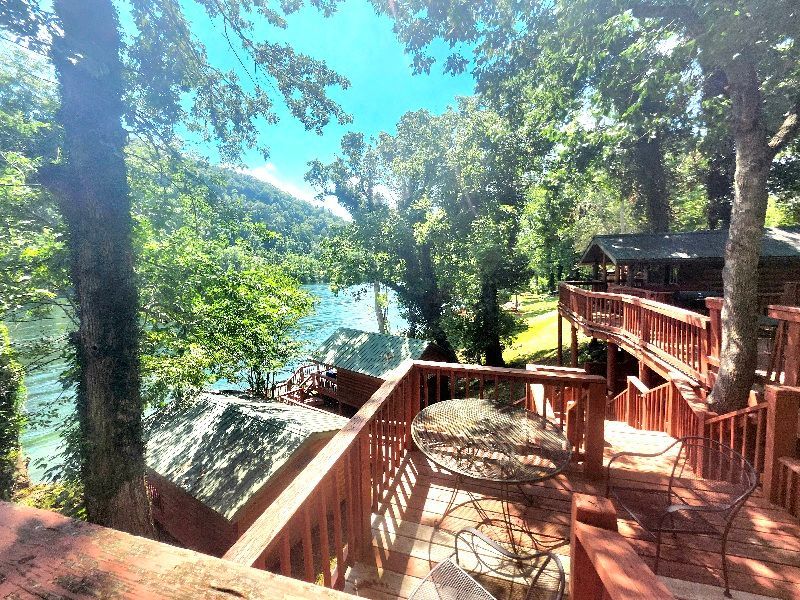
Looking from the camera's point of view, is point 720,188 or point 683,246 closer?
point 683,246

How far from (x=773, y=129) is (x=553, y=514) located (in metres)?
12.3

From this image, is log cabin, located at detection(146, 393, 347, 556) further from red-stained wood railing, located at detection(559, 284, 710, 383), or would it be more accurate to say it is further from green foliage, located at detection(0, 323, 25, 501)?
red-stained wood railing, located at detection(559, 284, 710, 383)

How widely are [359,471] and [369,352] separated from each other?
1494cm

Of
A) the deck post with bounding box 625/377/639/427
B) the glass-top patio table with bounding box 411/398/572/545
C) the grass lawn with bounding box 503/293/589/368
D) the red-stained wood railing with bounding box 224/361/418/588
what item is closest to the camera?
the red-stained wood railing with bounding box 224/361/418/588

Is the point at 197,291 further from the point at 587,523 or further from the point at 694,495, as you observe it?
the point at 694,495

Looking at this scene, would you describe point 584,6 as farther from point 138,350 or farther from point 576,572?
point 138,350

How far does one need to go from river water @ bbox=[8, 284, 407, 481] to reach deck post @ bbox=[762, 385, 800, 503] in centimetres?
1071

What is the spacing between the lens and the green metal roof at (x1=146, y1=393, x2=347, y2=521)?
8.51 meters

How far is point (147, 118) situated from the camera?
6.43 m

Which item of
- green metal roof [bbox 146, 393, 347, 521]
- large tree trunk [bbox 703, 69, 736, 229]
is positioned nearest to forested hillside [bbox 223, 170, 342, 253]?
green metal roof [bbox 146, 393, 347, 521]

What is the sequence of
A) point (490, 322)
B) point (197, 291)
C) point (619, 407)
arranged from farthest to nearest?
A: point (490, 322)
point (197, 291)
point (619, 407)

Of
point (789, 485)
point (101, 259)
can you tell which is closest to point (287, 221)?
point (101, 259)

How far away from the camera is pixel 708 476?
3.77 m

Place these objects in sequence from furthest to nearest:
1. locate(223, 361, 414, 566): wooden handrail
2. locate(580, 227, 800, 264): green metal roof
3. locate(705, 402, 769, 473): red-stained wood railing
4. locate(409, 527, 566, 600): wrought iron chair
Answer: locate(580, 227, 800, 264): green metal roof
locate(705, 402, 769, 473): red-stained wood railing
locate(409, 527, 566, 600): wrought iron chair
locate(223, 361, 414, 566): wooden handrail
